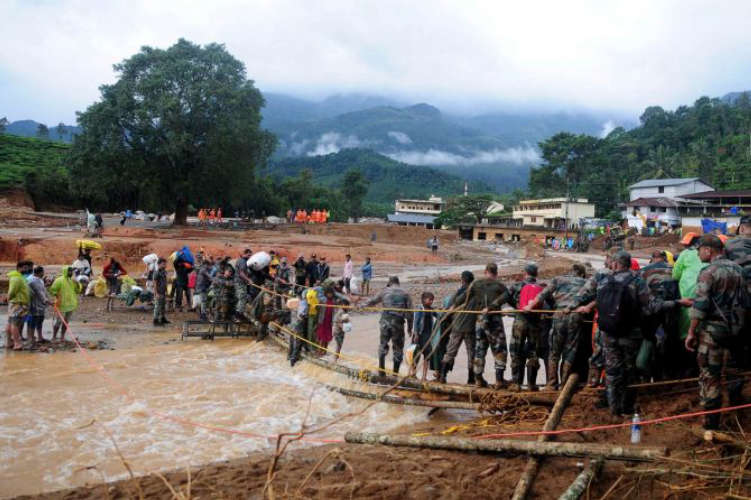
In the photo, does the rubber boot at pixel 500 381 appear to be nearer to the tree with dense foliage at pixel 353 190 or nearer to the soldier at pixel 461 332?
the soldier at pixel 461 332

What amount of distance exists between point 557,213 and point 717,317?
70.1m

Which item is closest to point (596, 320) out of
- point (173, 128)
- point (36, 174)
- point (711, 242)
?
point (711, 242)

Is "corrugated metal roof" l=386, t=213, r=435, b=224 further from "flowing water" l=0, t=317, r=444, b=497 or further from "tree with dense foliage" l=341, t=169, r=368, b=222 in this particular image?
"flowing water" l=0, t=317, r=444, b=497

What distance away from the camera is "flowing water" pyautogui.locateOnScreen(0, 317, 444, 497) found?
7.16 m

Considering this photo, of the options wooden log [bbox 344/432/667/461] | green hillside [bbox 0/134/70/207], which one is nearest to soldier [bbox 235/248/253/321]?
wooden log [bbox 344/432/667/461]

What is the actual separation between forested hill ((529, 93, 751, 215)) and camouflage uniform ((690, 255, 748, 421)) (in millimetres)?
73490

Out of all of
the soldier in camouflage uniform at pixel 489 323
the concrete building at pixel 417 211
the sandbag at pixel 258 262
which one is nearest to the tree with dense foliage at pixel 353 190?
the concrete building at pixel 417 211

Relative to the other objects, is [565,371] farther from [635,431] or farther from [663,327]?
[635,431]

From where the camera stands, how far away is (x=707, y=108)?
9106cm

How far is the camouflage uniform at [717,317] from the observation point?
5.64 meters

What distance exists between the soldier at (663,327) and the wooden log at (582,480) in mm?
2048

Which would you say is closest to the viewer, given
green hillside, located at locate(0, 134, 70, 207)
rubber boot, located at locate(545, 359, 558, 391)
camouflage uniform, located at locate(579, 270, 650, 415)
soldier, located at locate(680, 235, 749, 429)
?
soldier, located at locate(680, 235, 749, 429)

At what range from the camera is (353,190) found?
8450 centimetres

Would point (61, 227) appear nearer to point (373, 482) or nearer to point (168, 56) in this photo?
point (168, 56)
